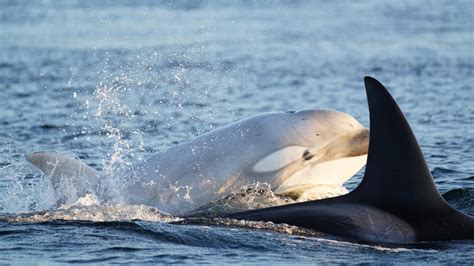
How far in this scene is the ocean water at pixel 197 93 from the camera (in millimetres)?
11242

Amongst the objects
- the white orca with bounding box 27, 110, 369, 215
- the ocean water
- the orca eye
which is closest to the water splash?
the ocean water

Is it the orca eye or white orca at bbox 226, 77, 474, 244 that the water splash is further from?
white orca at bbox 226, 77, 474, 244

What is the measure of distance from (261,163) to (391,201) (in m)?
2.25

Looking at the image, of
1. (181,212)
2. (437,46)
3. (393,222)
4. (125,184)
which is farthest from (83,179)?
(437,46)

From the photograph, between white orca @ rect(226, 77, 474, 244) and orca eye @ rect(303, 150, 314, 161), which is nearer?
white orca @ rect(226, 77, 474, 244)

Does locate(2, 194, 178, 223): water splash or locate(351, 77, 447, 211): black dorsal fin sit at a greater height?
locate(351, 77, 447, 211): black dorsal fin

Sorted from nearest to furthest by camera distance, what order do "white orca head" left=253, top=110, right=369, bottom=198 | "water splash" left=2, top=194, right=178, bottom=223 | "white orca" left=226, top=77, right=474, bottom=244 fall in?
"white orca" left=226, top=77, right=474, bottom=244, "water splash" left=2, top=194, right=178, bottom=223, "white orca head" left=253, top=110, right=369, bottom=198

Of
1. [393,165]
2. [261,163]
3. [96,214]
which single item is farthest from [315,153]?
[96,214]

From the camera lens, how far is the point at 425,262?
1032cm

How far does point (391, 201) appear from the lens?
11047 millimetres

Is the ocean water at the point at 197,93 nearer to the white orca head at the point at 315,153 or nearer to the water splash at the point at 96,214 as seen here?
the water splash at the point at 96,214

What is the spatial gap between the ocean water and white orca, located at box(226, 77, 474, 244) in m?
0.18

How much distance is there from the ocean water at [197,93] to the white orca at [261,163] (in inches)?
9.8

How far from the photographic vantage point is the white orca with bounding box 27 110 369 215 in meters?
12.8
